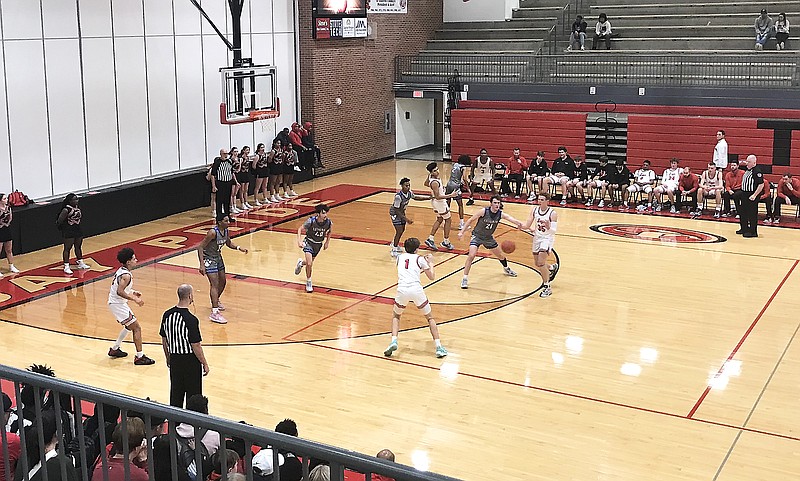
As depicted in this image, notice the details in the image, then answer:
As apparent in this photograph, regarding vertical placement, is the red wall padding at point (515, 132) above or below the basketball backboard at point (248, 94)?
below

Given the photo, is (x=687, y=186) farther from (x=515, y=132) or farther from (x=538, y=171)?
(x=515, y=132)

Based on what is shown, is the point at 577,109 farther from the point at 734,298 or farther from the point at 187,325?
the point at 187,325

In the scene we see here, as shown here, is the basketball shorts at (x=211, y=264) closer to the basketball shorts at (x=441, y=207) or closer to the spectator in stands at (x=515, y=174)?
the basketball shorts at (x=441, y=207)

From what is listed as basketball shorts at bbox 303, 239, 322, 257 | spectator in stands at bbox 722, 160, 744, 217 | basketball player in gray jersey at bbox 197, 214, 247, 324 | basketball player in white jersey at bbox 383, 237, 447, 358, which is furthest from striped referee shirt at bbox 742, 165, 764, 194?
basketball player in gray jersey at bbox 197, 214, 247, 324

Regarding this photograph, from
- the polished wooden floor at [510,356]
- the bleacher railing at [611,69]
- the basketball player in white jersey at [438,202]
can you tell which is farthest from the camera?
the bleacher railing at [611,69]

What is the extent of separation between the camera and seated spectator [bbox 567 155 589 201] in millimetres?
23469

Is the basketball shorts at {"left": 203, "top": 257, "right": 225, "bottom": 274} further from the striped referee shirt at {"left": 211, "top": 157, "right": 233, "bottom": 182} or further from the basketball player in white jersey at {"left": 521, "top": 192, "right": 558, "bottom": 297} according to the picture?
the striped referee shirt at {"left": 211, "top": 157, "right": 233, "bottom": 182}

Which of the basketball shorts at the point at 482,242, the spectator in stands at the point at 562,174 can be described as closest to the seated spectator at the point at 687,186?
the spectator in stands at the point at 562,174

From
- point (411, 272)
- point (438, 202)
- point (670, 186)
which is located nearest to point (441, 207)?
point (438, 202)

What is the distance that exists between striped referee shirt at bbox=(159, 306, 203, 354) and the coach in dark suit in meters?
13.7

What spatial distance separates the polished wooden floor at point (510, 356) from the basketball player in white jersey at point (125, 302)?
20 centimetres

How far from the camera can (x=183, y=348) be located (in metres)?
9.12

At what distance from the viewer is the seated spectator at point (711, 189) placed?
21562 mm

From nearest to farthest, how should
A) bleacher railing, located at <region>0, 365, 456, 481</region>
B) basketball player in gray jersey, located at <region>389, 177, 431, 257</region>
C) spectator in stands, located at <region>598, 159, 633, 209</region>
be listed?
bleacher railing, located at <region>0, 365, 456, 481</region> < basketball player in gray jersey, located at <region>389, 177, 431, 257</region> < spectator in stands, located at <region>598, 159, 633, 209</region>
